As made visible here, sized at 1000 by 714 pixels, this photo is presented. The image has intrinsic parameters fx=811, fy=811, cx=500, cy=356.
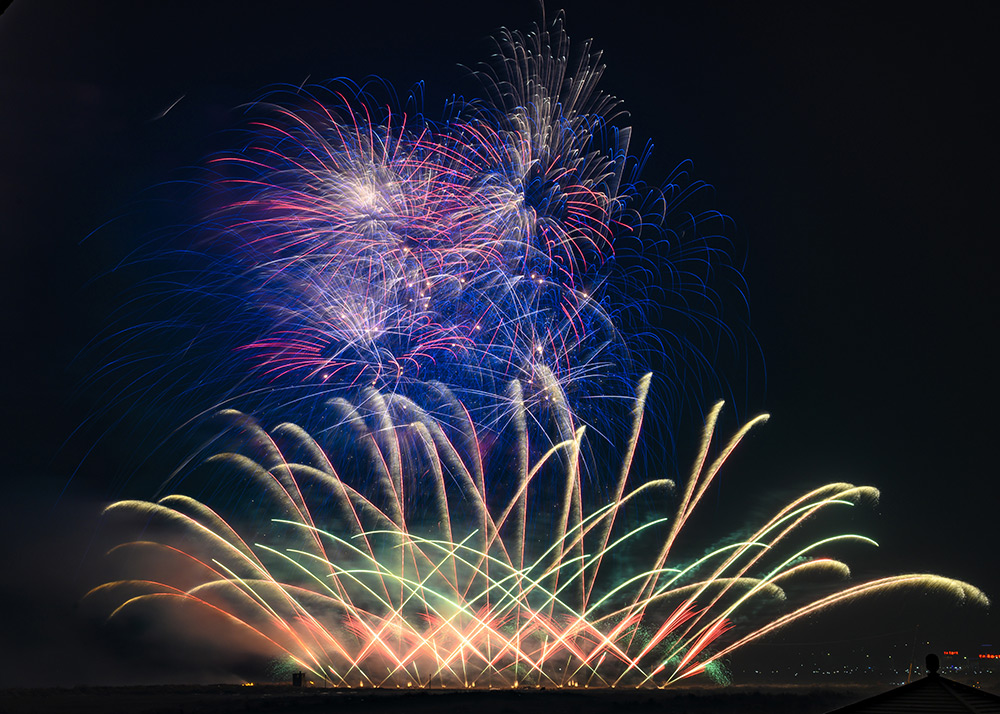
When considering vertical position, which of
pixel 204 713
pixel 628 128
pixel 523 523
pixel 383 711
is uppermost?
pixel 628 128

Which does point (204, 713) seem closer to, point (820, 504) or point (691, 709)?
point (691, 709)

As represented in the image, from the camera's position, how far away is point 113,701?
4422cm

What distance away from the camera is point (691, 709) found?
43500 mm

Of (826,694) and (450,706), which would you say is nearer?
(450,706)

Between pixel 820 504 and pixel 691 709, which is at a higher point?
pixel 820 504

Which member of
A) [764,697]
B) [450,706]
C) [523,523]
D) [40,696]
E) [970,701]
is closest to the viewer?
[970,701]

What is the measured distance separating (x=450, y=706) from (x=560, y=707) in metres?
5.54

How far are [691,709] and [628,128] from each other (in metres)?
31.0

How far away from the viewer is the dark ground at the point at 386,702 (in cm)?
3850

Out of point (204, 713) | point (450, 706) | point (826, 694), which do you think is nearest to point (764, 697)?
point (826, 694)

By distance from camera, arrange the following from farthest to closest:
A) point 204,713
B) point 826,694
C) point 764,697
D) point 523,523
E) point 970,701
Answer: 1. point 826,694
2. point 764,697
3. point 204,713
4. point 523,523
5. point 970,701

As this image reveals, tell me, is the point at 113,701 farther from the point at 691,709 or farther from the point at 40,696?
the point at 691,709

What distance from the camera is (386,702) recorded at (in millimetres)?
41562

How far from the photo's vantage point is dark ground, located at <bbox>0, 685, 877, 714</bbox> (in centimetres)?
3850
